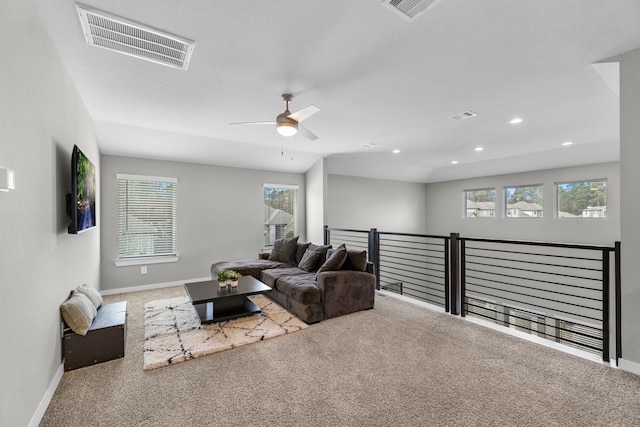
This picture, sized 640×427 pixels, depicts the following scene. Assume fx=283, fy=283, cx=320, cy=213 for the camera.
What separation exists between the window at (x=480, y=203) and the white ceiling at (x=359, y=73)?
2.76 metres

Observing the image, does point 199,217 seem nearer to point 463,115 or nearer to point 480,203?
point 463,115

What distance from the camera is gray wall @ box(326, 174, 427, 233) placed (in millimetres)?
7445

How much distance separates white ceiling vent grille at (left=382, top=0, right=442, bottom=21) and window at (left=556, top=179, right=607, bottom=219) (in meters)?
6.71

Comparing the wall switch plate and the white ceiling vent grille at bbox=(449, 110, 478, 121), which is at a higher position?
the white ceiling vent grille at bbox=(449, 110, 478, 121)

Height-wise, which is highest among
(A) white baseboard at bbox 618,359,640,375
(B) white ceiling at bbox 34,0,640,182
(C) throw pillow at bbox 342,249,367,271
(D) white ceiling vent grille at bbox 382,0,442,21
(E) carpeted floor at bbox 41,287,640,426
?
(B) white ceiling at bbox 34,0,640,182

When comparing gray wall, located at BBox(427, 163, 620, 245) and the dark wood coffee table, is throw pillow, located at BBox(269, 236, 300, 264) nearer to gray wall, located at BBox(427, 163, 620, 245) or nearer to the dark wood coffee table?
the dark wood coffee table

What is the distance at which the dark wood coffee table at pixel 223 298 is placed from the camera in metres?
3.37

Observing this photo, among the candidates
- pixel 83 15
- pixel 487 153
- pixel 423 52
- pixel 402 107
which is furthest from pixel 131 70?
pixel 487 153

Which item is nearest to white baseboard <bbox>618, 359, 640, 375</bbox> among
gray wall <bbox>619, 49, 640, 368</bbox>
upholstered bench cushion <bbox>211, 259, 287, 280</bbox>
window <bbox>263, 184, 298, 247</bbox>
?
gray wall <bbox>619, 49, 640, 368</bbox>

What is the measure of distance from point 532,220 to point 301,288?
6.35 metres

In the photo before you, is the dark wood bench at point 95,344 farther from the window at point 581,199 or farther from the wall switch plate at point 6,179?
the window at point 581,199

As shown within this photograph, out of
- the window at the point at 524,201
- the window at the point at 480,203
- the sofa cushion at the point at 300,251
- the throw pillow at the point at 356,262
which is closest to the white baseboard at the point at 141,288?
the sofa cushion at the point at 300,251

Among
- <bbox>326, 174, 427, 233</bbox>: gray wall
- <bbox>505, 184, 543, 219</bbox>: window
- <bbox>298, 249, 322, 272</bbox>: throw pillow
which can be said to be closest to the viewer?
<bbox>298, 249, 322, 272</bbox>: throw pillow

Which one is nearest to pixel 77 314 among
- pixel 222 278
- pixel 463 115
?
pixel 222 278
